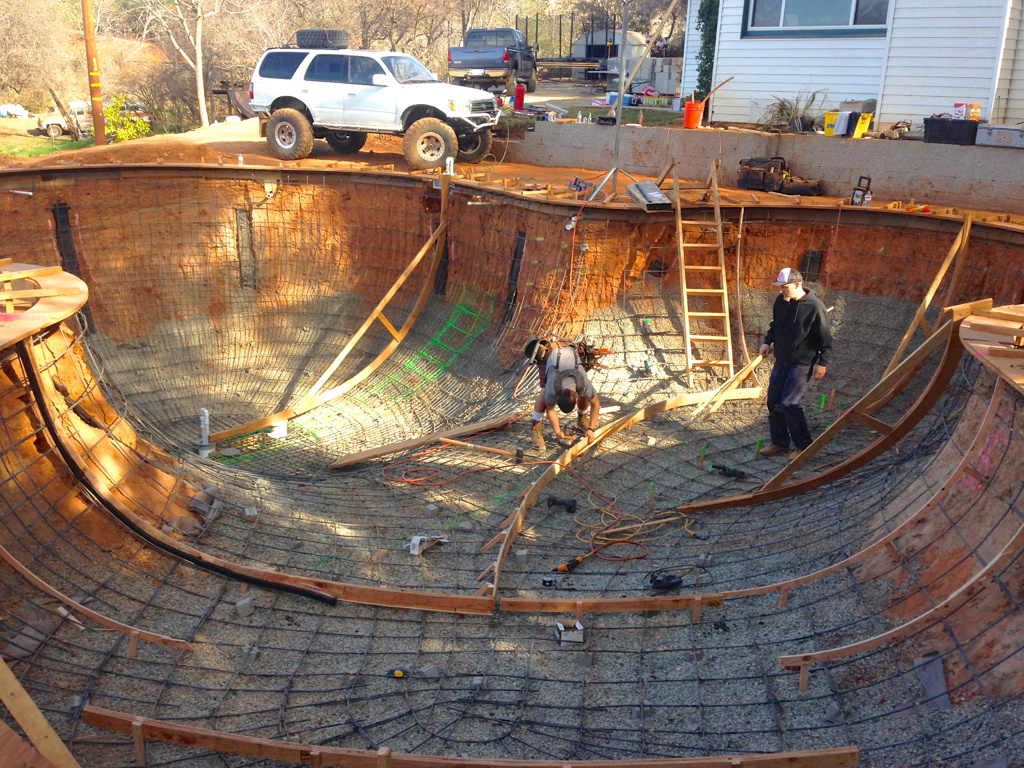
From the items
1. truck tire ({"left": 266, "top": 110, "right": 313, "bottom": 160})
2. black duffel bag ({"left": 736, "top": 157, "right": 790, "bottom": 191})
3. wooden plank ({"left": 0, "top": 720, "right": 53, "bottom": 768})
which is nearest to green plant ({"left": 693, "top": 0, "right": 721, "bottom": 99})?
black duffel bag ({"left": 736, "top": 157, "right": 790, "bottom": 191})

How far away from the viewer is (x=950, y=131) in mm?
11953

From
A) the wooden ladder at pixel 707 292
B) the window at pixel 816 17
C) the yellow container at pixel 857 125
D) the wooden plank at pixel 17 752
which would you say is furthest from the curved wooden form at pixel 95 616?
the window at pixel 816 17

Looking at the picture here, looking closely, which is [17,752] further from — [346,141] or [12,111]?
[12,111]

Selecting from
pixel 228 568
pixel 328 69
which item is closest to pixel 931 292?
pixel 228 568

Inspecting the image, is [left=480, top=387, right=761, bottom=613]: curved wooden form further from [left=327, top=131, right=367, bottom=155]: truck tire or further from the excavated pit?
[left=327, top=131, right=367, bottom=155]: truck tire

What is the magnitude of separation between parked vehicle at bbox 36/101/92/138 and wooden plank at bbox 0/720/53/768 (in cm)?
3055

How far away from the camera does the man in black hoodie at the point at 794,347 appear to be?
768 cm

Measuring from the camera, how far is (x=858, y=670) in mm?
4758

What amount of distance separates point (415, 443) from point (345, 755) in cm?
517

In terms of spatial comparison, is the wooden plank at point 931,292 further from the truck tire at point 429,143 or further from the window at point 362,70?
the window at point 362,70

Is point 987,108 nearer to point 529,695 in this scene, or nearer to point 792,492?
point 792,492

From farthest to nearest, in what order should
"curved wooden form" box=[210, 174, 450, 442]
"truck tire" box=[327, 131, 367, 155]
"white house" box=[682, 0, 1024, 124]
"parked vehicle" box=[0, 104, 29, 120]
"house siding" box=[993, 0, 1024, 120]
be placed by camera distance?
"parked vehicle" box=[0, 104, 29, 120] → "truck tire" box=[327, 131, 367, 155] → "white house" box=[682, 0, 1024, 124] → "house siding" box=[993, 0, 1024, 120] → "curved wooden form" box=[210, 174, 450, 442]

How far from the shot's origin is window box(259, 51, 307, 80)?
1523 cm

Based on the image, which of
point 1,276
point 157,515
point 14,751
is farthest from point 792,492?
point 1,276
